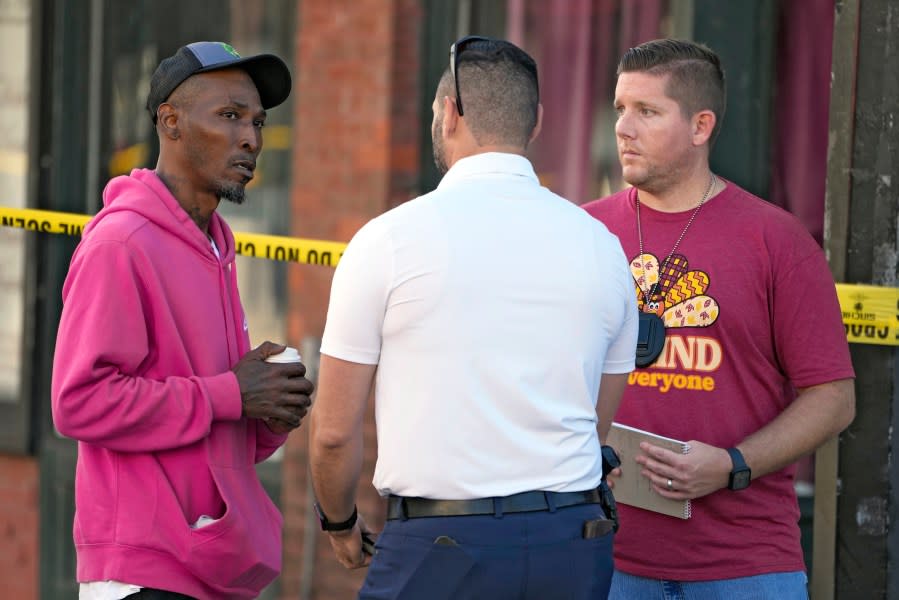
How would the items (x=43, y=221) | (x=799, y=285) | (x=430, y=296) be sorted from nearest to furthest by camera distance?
(x=430, y=296) < (x=799, y=285) < (x=43, y=221)

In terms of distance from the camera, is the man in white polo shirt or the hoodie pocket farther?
the hoodie pocket

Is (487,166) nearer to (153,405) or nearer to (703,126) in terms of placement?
(153,405)

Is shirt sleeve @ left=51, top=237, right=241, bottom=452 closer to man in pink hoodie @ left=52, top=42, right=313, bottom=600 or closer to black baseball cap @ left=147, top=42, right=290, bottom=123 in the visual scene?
man in pink hoodie @ left=52, top=42, right=313, bottom=600

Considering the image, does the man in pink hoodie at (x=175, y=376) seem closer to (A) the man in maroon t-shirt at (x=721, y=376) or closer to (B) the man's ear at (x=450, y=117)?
(B) the man's ear at (x=450, y=117)

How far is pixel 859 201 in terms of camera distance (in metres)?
3.88

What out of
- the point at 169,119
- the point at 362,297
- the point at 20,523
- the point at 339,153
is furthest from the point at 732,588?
the point at 20,523

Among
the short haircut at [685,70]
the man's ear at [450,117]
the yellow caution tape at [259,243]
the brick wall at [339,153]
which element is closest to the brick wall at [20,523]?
the brick wall at [339,153]

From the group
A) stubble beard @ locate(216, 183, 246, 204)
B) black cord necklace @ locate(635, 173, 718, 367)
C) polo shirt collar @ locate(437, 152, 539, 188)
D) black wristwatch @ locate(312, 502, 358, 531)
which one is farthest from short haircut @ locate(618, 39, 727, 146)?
black wristwatch @ locate(312, 502, 358, 531)

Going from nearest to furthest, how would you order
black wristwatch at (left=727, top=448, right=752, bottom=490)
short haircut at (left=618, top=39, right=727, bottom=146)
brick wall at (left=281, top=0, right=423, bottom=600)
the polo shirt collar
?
the polo shirt collar → black wristwatch at (left=727, top=448, right=752, bottom=490) → short haircut at (left=618, top=39, right=727, bottom=146) → brick wall at (left=281, top=0, right=423, bottom=600)

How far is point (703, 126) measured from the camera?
3977 millimetres

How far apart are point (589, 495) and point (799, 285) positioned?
0.98m

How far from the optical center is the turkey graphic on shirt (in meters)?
3.77

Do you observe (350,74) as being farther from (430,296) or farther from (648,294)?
(430,296)

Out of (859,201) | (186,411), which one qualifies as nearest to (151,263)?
(186,411)
